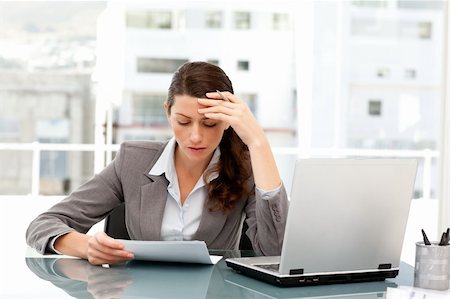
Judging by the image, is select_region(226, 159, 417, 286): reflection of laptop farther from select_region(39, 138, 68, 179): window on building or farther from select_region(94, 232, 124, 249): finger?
select_region(39, 138, 68, 179): window on building

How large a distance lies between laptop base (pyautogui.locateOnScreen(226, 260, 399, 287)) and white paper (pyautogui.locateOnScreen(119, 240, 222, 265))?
0.07 meters

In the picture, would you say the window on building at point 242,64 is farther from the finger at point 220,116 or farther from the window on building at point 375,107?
the finger at point 220,116

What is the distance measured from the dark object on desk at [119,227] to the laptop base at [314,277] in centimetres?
37

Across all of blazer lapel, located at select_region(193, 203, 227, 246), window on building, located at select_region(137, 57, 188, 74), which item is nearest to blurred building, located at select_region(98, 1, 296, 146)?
window on building, located at select_region(137, 57, 188, 74)

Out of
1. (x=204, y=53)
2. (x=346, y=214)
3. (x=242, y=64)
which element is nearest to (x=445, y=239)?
(x=346, y=214)

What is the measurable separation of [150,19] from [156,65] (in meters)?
0.45

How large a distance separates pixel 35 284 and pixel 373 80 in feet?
20.2

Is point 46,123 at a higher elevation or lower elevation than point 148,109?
lower

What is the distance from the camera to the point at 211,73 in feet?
6.36

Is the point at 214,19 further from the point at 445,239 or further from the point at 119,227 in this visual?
the point at 445,239

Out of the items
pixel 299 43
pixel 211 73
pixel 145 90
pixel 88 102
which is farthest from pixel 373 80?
pixel 211 73

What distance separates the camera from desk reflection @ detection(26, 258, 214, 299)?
144 cm

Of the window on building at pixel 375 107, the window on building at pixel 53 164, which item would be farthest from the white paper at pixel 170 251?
the window on building at pixel 375 107

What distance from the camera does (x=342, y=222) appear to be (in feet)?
5.09
